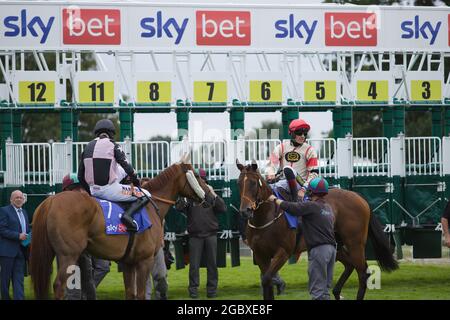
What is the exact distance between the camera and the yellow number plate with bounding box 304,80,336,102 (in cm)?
1540

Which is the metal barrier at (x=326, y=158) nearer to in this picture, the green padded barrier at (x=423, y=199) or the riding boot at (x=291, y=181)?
the green padded barrier at (x=423, y=199)

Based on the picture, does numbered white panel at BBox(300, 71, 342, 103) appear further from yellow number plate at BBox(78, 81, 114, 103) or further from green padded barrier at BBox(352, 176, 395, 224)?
yellow number plate at BBox(78, 81, 114, 103)

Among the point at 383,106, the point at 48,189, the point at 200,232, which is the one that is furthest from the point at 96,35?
the point at 383,106

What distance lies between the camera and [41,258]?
30.5 ft

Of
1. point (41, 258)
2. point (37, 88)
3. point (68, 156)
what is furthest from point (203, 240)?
point (41, 258)

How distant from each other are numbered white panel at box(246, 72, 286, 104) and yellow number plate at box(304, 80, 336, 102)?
46cm

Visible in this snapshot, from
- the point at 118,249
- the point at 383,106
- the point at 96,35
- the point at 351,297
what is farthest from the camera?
the point at 383,106

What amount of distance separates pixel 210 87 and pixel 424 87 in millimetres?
3818

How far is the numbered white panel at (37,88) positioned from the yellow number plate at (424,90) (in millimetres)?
6033

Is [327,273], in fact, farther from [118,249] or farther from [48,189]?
[48,189]

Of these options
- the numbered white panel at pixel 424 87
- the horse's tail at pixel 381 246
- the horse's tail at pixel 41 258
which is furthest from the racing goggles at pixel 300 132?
the numbered white panel at pixel 424 87

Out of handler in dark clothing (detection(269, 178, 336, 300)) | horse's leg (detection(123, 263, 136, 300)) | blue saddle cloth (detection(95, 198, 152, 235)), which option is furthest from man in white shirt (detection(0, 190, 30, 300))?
handler in dark clothing (detection(269, 178, 336, 300))

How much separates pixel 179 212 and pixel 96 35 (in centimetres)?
312

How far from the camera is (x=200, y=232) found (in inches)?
534
